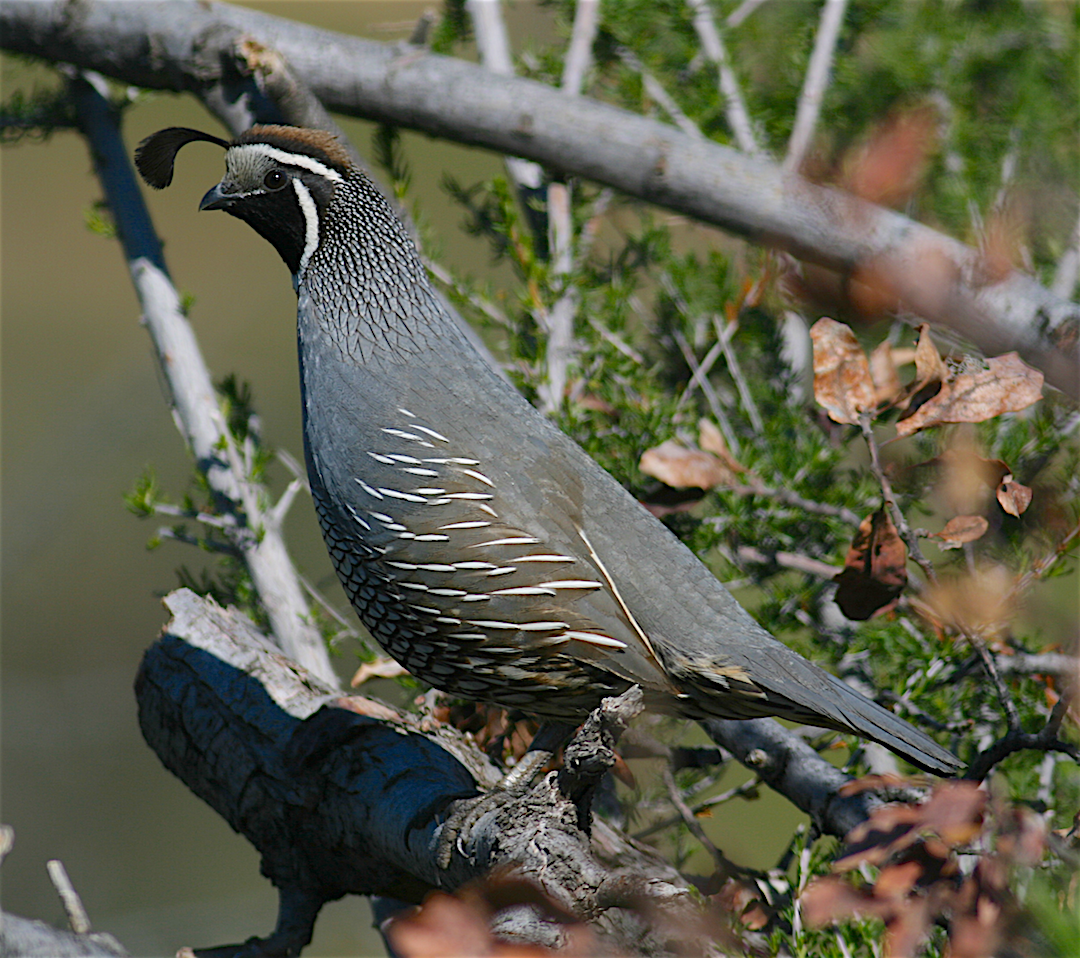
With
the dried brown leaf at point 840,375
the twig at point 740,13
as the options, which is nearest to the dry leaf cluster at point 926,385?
the dried brown leaf at point 840,375

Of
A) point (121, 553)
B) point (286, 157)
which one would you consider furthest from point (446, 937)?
point (121, 553)

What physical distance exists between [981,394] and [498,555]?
72 centimetres

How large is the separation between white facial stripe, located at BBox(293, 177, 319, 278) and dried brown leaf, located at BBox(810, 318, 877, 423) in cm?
85

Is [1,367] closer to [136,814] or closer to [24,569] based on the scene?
[24,569]

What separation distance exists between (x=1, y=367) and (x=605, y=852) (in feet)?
18.3

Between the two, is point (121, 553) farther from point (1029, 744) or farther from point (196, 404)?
point (1029, 744)

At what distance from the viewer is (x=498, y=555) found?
152 cm

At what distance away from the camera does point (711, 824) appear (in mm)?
2996

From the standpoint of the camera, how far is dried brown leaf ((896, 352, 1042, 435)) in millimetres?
1475

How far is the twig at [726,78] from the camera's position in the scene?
2523 millimetres

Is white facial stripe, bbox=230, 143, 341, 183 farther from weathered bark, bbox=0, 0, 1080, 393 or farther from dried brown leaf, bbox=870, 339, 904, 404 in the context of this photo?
dried brown leaf, bbox=870, 339, 904, 404

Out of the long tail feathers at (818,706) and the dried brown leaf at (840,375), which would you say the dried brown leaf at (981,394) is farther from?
the long tail feathers at (818,706)

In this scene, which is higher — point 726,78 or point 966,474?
point 726,78

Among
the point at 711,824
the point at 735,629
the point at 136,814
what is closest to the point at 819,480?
the point at 735,629
